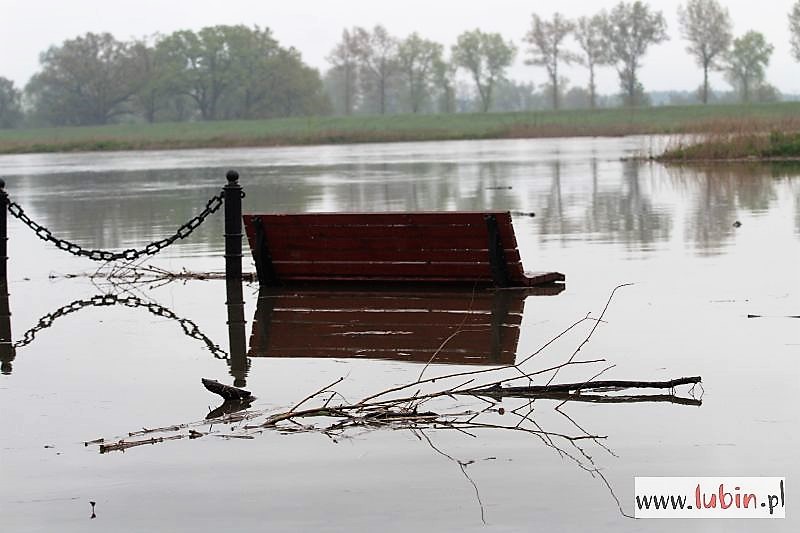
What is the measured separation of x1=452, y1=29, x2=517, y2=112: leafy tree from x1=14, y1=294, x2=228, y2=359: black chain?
158337mm

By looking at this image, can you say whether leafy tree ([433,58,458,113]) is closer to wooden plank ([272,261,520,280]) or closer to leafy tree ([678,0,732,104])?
leafy tree ([678,0,732,104])

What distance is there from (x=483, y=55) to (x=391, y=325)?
163448 millimetres

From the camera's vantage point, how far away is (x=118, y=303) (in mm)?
13906

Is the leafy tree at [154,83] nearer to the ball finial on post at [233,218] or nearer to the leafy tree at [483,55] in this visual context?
the leafy tree at [483,55]

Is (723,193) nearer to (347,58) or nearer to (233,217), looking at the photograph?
(233,217)

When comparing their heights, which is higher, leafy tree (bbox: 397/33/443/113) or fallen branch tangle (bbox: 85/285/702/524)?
leafy tree (bbox: 397/33/443/113)

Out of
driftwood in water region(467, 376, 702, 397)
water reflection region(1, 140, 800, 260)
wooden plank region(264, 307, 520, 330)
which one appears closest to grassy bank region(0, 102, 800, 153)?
water reflection region(1, 140, 800, 260)

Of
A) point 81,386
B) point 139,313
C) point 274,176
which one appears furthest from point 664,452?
point 274,176

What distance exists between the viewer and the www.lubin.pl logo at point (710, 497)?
20.0 ft

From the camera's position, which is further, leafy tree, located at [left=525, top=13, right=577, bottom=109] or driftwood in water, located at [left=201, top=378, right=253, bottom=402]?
leafy tree, located at [left=525, top=13, right=577, bottom=109]

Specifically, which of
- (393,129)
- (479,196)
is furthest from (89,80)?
(479,196)

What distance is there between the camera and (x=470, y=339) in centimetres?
1062

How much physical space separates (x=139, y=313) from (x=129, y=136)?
98.3 meters

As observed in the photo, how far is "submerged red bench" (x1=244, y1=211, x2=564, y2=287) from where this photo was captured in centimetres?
1316
